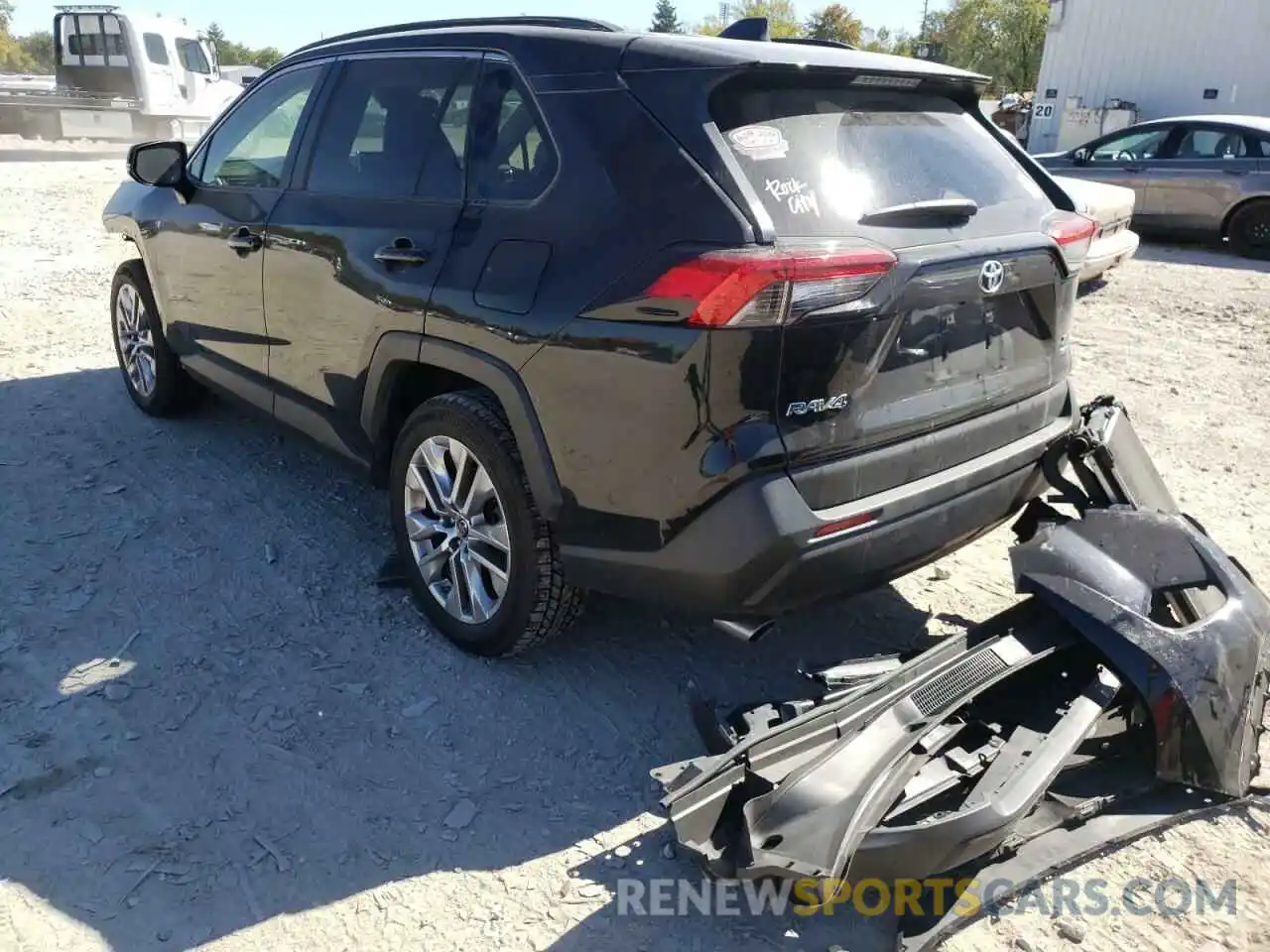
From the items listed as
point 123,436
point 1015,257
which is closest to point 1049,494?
point 1015,257

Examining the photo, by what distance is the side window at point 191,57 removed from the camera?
71.1 ft

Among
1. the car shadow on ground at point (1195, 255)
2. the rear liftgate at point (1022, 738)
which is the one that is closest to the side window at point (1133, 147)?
the car shadow on ground at point (1195, 255)

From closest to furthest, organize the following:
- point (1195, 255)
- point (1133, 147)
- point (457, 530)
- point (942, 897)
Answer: point (942, 897) < point (457, 530) < point (1195, 255) < point (1133, 147)

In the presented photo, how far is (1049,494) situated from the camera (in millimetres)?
3473

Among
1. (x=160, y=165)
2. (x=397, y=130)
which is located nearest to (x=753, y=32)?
(x=397, y=130)

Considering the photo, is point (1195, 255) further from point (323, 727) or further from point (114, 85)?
point (114, 85)

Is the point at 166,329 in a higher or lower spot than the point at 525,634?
higher

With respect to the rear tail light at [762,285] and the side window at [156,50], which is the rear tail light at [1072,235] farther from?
the side window at [156,50]

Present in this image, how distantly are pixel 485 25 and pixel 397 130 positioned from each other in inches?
18.2

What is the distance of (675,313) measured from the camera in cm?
252

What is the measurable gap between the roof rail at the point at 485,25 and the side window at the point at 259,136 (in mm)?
172

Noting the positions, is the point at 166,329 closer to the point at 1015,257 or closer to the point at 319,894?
the point at 319,894

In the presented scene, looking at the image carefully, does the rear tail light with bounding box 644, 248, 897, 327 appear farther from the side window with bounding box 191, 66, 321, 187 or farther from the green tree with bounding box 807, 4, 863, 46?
the green tree with bounding box 807, 4, 863, 46

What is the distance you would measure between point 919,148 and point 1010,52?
161 ft
